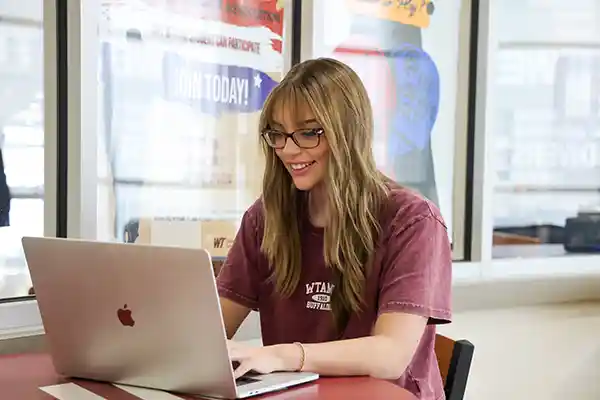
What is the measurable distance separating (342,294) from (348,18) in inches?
50.1

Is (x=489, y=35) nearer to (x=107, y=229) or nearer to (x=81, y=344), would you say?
(x=107, y=229)

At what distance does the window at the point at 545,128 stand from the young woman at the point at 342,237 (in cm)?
134

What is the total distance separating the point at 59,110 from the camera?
199cm

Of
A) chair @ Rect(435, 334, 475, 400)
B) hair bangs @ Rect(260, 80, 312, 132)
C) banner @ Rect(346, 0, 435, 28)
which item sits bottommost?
chair @ Rect(435, 334, 475, 400)

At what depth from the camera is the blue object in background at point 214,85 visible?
7.23 feet

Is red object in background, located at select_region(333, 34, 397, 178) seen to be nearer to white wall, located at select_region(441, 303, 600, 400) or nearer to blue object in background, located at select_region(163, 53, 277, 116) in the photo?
blue object in background, located at select_region(163, 53, 277, 116)

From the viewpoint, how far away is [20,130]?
1.95 m

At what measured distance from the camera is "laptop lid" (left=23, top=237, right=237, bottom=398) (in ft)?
3.76

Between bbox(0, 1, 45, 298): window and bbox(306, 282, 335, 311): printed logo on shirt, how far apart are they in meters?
0.77

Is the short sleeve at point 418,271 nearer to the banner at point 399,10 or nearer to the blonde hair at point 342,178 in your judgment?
the blonde hair at point 342,178

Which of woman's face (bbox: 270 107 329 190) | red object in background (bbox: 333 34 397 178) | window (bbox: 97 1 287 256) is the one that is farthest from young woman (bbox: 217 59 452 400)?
red object in background (bbox: 333 34 397 178)

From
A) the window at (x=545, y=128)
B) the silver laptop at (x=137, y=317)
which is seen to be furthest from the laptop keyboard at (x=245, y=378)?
the window at (x=545, y=128)

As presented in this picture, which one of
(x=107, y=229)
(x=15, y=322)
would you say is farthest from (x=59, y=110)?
(x=15, y=322)

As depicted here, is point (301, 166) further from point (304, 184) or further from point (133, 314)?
point (133, 314)
